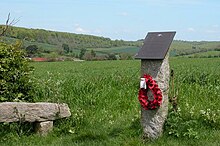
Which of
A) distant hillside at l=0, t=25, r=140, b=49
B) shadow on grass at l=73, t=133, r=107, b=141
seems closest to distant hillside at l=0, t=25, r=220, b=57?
distant hillside at l=0, t=25, r=140, b=49

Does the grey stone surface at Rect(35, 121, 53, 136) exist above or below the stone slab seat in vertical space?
below

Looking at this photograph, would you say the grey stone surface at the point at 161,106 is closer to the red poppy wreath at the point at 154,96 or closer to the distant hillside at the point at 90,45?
the red poppy wreath at the point at 154,96

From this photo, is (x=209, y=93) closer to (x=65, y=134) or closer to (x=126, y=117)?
(x=126, y=117)

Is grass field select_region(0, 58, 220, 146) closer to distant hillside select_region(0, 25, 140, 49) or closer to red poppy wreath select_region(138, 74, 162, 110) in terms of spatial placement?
red poppy wreath select_region(138, 74, 162, 110)

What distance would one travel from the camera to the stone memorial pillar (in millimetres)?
6562

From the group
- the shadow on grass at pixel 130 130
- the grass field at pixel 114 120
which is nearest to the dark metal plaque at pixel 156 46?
the grass field at pixel 114 120

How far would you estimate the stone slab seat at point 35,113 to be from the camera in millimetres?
7380

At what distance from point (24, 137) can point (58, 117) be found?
2.77 ft

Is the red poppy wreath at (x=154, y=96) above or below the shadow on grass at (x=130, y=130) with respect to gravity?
above

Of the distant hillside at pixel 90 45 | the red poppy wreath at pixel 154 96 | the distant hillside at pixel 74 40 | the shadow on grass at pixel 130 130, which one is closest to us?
the red poppy wreath at pixel 154 96

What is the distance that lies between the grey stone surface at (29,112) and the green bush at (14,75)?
74cm

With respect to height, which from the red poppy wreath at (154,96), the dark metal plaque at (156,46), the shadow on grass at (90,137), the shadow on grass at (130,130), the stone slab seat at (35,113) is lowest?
the shadow on grass at (90,137)

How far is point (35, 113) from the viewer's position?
7590 millimetres

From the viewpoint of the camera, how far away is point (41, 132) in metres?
7.71
